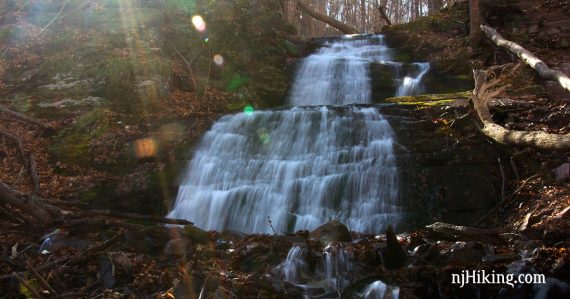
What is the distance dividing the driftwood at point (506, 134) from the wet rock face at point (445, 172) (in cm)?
29

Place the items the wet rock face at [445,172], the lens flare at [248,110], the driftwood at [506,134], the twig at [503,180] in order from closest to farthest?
the driftwood at [506,134], the twig at [503,180], the wet rock face at [445,172], the lens flare at [248,110]

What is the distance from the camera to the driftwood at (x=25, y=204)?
6.66m

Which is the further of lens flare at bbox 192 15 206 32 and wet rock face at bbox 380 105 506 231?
lens flare at bbox 192 15 206 32

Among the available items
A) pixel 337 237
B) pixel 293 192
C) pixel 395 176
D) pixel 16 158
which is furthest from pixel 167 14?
pixel 337 237

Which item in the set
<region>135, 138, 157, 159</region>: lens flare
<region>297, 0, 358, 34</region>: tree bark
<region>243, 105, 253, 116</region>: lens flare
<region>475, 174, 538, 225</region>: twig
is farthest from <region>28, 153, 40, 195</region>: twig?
<region>297, 0, 358, 34</region>: tree bark

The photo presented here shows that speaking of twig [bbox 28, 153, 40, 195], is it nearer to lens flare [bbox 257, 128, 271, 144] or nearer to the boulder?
lens flare [bbox 257, 128, 271, 144]

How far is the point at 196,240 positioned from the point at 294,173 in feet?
9.42

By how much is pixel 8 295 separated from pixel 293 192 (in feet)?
15.7

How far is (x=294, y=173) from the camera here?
8875 millimetres

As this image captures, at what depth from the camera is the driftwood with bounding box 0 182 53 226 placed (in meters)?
6.66

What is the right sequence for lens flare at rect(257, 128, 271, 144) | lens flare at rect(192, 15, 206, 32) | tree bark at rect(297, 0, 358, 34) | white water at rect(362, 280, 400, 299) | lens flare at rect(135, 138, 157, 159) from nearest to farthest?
1. white water at rect(362, 280, 400, 299)
2. lens flare at rect(135, 138, 157, 159)
3. lens flare at rect(257, 128, 271, 144)
4. lens flare at rect(192, 15, 206, 32)
5. tree bark at rect(297, 0, 358, 34)

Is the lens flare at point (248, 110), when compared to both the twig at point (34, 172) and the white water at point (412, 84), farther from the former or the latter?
the twig at point (34, 172)

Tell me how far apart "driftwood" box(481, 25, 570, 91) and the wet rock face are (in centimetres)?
181

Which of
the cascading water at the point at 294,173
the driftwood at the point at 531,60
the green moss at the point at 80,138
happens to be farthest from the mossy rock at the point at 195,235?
the driftwood at the point at 531,60
